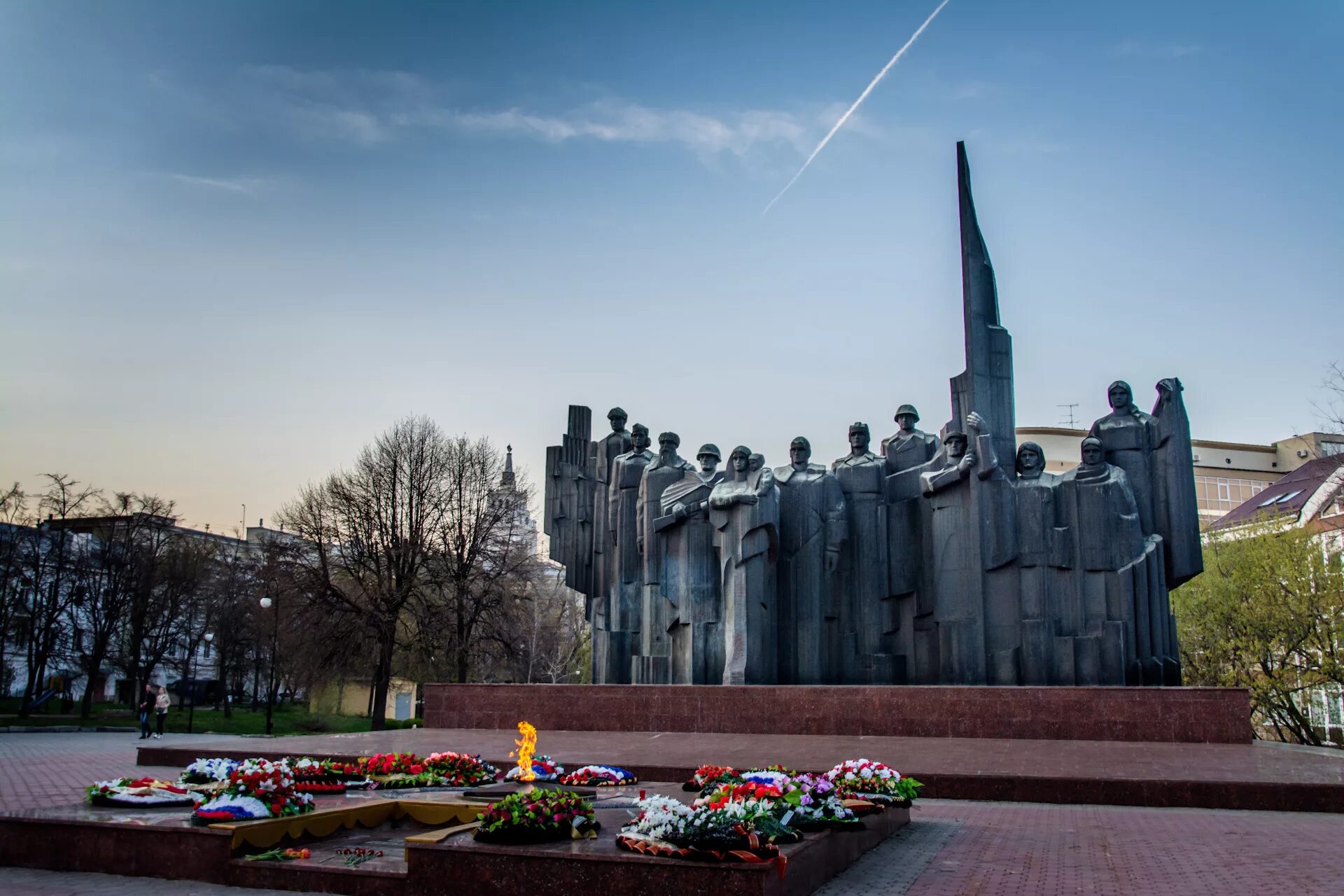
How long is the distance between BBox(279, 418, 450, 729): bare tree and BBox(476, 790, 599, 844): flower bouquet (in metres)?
25.7

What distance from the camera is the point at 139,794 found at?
894 cm

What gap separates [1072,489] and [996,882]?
10.3 m

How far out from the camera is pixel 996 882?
708 centimetres

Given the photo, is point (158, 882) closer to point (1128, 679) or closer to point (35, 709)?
point (1128, 679)

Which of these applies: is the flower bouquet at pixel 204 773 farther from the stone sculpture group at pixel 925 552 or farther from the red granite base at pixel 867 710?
the stone sculpture group at pixel 925 552

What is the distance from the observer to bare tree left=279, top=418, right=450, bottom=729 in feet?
105

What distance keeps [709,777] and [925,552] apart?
28.0 ft

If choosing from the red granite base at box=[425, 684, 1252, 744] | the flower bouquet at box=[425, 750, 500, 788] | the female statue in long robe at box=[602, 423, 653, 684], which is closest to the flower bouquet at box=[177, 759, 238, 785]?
the flower bouquet at box=[425, 750, 500, 788]

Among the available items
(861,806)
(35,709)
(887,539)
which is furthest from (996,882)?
(35,709)

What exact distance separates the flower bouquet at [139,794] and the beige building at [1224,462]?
42.7 m

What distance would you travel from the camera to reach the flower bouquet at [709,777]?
9789 millimetres

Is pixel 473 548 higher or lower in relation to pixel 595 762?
higher

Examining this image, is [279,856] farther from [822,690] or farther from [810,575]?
[810,575]

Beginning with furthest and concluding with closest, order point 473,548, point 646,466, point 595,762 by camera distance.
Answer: point 473,548
point 646,466
point 595,762
